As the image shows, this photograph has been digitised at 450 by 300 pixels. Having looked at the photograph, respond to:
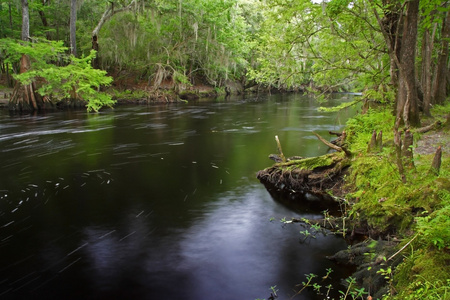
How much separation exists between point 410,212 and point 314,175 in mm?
3128

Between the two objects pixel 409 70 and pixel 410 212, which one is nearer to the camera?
pixel 410 212

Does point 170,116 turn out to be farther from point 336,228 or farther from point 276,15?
point 336,228

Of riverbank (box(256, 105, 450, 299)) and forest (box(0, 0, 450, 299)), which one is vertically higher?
forest (box(0, 0, 450, 299))

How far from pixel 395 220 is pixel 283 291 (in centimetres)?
219

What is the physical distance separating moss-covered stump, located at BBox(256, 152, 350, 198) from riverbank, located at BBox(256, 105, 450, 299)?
0.15 feet

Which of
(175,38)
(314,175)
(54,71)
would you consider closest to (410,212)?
(314,175)

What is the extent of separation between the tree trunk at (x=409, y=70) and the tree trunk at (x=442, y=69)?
14.2 ft

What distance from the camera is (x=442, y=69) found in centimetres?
1330

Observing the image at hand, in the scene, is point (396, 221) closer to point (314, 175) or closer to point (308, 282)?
point (308, 282)

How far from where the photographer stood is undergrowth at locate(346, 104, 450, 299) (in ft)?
11.2

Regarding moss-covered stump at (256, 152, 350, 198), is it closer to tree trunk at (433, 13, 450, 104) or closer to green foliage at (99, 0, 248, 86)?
tree trunk at (433, 13, 450, 104)

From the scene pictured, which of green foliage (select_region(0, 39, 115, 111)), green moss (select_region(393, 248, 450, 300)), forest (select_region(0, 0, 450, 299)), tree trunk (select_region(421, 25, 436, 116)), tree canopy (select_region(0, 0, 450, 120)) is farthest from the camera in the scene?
green foliage (select_region(0, 39, 115, 111))

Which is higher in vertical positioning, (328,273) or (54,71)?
(54,71)

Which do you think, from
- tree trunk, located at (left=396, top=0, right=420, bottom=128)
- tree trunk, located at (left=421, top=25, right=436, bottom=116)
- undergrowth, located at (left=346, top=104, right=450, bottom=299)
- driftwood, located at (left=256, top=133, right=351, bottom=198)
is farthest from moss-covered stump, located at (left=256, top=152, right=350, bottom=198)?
tree trunk, located at (left=421, top=25, right=436, bottom=116)
